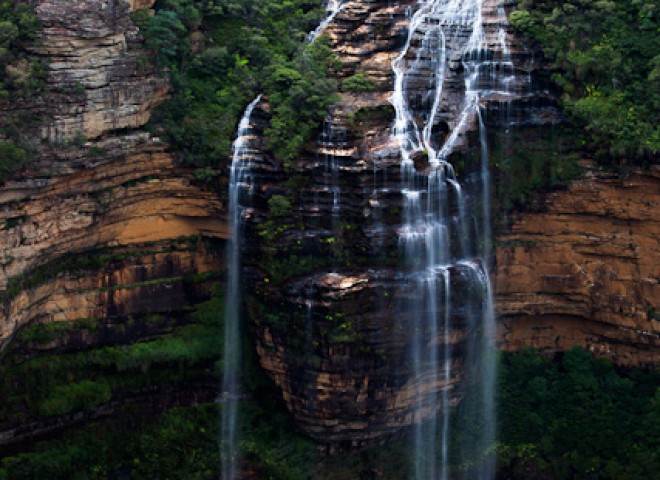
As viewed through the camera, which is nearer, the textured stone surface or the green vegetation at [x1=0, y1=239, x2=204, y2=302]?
the green vegetation at [x1=0, y1=239, x2=204, y2=302]

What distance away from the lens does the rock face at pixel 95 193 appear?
64.1 ft

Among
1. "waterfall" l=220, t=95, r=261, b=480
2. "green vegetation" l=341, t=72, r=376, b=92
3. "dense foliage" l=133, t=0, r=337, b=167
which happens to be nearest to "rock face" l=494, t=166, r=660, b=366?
"green vegetation" l=341, t=72, r=376, b=92

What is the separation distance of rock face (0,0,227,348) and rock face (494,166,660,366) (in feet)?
24.9

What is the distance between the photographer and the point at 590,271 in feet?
73.5

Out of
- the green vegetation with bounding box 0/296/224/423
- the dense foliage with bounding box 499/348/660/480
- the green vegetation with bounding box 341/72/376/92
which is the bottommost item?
the dense foliage with bounding box 499/348/660/480

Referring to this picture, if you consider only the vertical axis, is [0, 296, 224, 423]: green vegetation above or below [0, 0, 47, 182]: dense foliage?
below

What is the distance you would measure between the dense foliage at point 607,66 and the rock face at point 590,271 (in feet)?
3.00

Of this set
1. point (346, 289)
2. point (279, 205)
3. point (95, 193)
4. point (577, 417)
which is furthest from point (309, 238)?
point (577, 417)

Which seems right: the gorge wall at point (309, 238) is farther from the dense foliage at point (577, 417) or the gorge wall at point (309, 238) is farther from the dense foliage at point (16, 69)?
the dense foliage at point (577, 417)

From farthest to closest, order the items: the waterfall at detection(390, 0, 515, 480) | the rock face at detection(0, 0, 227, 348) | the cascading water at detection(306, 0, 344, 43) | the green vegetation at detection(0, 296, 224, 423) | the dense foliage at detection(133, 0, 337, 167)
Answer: the cascading water at detection(306, 0, 344, 43) < the dense foliage at detection(133, 0, 337, 167) < the waterfall at detection(390, 0, 515, 480) < the green vegetation at detection(0, 296, 224, 423) < the rock face at detection(0, 0, 227, 348)

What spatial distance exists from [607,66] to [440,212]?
18.7ft

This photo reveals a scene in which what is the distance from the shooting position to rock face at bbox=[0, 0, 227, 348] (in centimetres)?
1955

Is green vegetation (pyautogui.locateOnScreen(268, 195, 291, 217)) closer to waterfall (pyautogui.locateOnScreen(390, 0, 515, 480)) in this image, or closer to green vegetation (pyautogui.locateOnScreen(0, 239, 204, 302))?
waterfall (pyautogui.locateOnScreen(390, 0, 515, 480))

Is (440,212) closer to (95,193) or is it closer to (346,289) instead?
(346,289)
